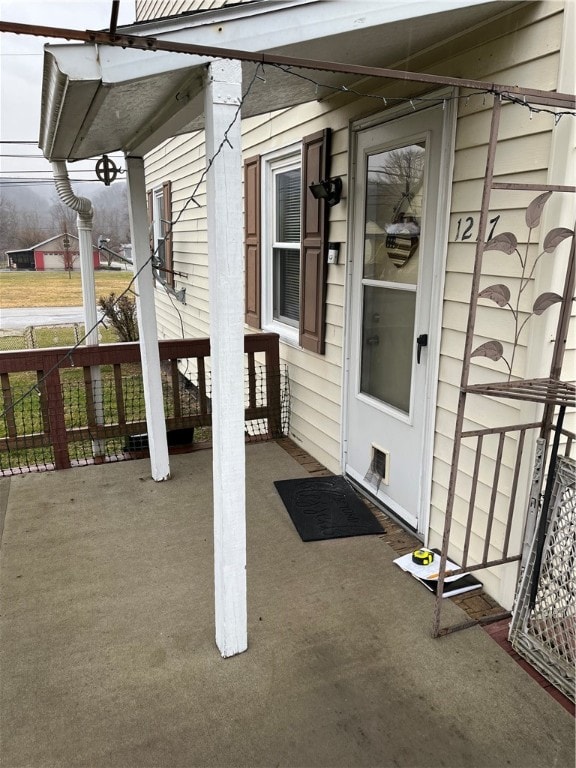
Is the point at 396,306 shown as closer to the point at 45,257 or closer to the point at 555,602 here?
the point at 555,602

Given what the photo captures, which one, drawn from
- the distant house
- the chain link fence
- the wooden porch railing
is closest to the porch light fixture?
the wooden porch railing

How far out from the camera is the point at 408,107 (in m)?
2.70

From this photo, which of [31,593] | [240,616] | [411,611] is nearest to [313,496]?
[411,611]

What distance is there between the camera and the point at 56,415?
380 centimetres

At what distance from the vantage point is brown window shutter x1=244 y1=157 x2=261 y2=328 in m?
4.60

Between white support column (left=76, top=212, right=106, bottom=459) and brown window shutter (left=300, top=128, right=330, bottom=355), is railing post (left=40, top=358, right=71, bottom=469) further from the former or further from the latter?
brown window shutter (left=300, top=128, right=330, bottom=355)

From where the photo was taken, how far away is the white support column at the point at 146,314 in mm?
3350

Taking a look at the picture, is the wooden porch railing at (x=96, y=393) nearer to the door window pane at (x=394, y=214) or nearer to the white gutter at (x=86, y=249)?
the white gutter at (x=86, y=249)

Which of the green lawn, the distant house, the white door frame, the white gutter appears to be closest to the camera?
the white door frame

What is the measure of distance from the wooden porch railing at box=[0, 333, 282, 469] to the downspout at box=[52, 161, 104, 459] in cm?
3

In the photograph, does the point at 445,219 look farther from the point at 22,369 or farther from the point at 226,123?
the point at 22,369

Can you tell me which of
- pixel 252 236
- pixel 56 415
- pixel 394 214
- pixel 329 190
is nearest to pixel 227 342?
pixel 394 214

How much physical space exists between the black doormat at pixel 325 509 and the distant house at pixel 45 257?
17.3m

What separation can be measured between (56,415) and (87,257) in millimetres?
1302
